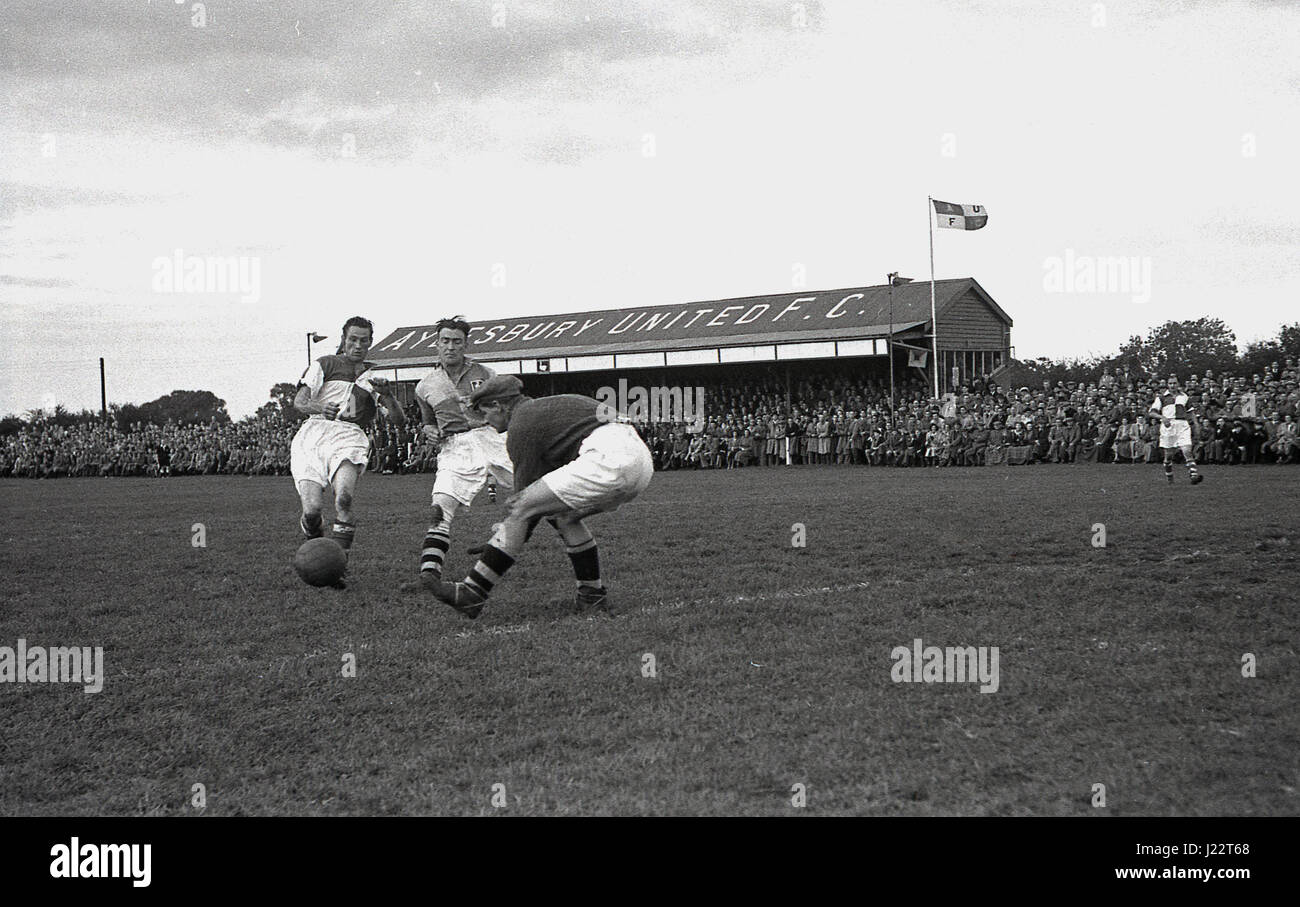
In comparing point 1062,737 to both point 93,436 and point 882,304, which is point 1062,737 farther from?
point 93,436

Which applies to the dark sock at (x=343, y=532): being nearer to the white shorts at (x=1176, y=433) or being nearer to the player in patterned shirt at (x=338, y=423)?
the player in patterned shirt at (x=338, y=423)

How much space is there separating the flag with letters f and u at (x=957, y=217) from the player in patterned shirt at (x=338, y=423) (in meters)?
28.7

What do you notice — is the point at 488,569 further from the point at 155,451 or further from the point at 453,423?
the point at 155,451

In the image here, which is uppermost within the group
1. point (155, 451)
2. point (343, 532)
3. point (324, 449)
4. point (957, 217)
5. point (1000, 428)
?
point (957, 217)

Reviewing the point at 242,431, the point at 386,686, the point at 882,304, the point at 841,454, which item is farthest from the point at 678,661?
the point at 242,431

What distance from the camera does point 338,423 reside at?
10.3 meters

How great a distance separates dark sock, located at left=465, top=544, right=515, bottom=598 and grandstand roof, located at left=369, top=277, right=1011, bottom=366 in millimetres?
29615

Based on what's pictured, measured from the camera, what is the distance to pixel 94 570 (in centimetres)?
1091

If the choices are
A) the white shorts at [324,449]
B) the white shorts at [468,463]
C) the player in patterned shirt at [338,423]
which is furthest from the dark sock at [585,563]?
the white shorts at [324,449]

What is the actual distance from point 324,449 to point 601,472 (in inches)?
159

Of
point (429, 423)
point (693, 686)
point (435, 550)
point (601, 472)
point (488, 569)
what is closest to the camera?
point (693, 686)

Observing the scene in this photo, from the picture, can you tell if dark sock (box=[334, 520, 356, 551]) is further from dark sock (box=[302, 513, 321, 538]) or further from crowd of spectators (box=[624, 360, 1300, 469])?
crowd of spectators (box=[624, 360, 1300, 469])

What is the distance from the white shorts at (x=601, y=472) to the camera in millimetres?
7086

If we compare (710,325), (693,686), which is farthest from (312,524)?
(710,325)
